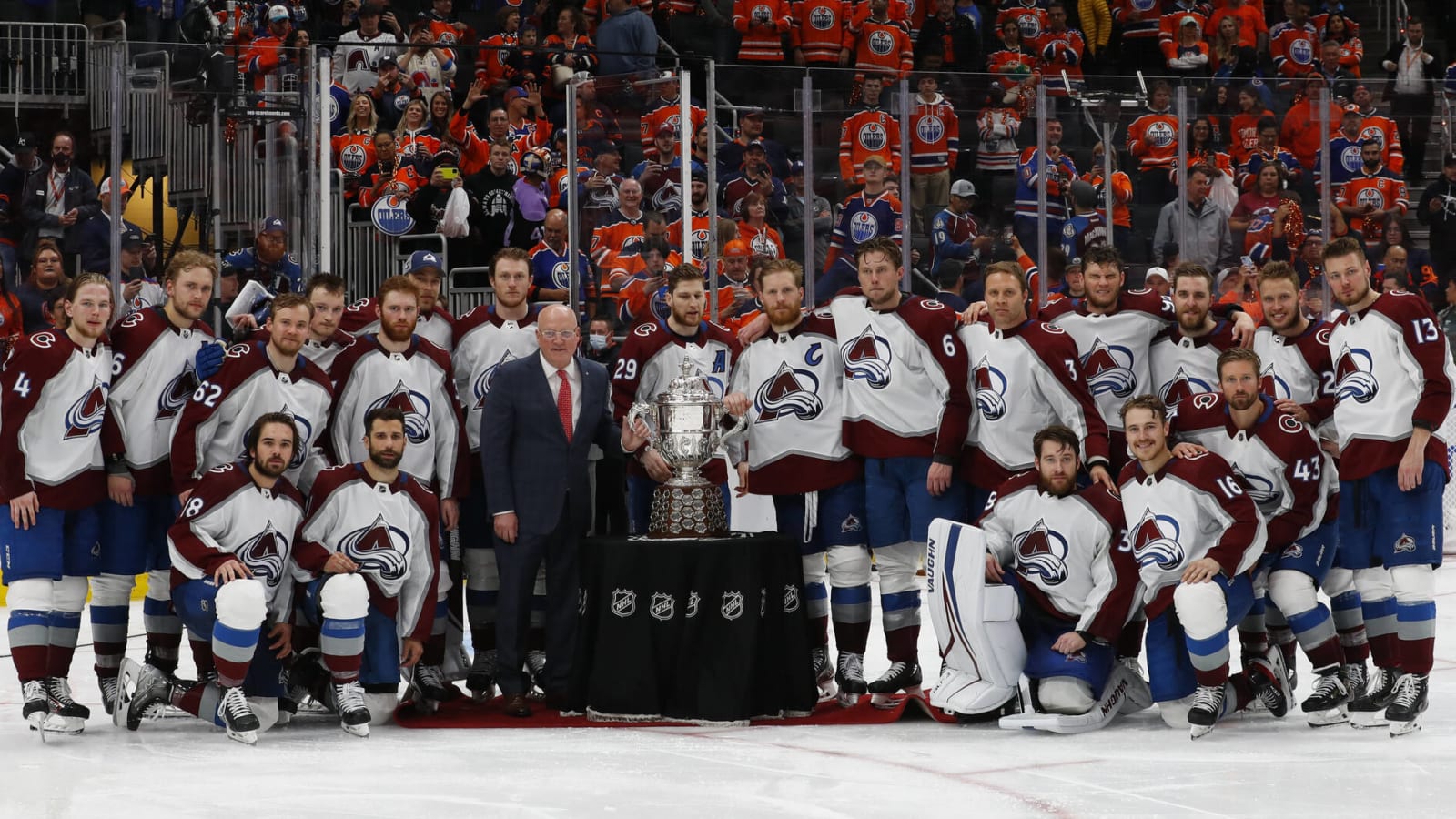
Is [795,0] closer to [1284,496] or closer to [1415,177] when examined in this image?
[1415,177]

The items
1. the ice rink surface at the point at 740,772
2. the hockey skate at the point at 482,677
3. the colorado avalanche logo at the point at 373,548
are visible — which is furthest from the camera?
the hockey skate at the point at 482,677

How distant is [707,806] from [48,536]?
227cm

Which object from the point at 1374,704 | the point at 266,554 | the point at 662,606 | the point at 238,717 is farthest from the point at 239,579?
the point at 1374,704

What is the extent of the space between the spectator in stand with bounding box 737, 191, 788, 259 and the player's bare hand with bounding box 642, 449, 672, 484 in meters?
2.38

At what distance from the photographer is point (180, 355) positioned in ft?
17.6

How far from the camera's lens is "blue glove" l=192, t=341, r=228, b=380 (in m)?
5.30

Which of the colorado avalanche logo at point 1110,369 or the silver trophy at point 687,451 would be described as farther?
the colorado avalanche logo at point 1110,369

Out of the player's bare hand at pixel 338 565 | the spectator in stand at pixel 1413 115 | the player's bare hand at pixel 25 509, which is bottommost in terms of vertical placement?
the player's bare hand at pixel 338 565

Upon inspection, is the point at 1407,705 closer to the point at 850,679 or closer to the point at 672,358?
the point at 850,679

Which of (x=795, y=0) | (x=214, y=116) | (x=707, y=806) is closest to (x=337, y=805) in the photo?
(x=707, y=806)

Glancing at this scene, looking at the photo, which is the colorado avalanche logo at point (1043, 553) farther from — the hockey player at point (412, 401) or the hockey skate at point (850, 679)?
the hockey player at point (412, 401)

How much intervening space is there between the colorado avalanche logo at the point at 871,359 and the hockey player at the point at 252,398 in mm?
1646

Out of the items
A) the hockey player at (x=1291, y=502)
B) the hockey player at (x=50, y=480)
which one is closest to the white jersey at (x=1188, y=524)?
the hockey player at (x=1291, y=502)

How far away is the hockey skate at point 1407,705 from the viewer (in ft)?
16.3
